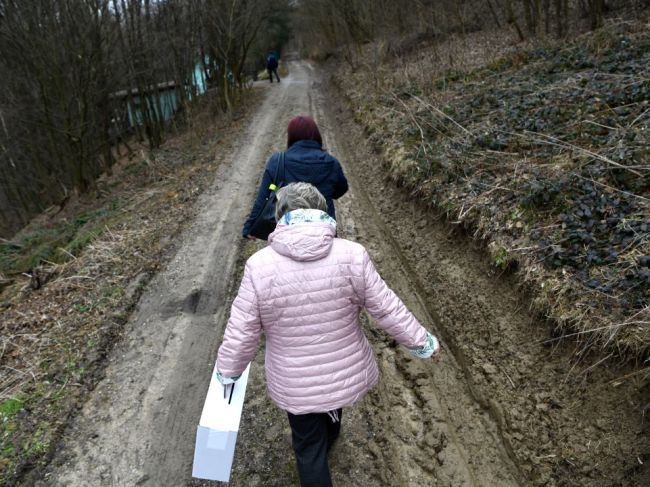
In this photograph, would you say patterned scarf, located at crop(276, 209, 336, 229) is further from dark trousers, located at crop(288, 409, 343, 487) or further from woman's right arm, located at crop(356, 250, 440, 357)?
dark trousers, located at crop(288, 409, 343, 487)

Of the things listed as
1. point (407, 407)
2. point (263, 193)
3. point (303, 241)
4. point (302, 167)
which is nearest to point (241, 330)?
point (303, 241)

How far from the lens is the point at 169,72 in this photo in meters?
19.4

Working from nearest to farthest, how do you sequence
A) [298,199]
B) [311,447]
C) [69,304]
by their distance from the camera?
[298,199] → [311,447] → [69,304]

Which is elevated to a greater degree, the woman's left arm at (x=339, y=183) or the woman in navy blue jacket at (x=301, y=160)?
the woman in navy blue jacket at (x=301, y=160)

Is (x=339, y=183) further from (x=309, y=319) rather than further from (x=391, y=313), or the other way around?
(x=309, y=319)

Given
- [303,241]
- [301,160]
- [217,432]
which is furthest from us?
[301,160]

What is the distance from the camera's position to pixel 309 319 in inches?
91.6

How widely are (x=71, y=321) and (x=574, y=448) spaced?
5.23m

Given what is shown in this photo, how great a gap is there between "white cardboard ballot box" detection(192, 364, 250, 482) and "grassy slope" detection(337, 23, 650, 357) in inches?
105

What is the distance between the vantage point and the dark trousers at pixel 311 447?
2.47 metres

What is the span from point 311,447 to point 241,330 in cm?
82

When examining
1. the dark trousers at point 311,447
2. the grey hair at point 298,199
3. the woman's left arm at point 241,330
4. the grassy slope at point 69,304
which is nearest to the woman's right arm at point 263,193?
the grey hair at point 298,199

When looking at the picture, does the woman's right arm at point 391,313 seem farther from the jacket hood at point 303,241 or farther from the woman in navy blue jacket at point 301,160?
the woman in navy blue jacket at point 301,160

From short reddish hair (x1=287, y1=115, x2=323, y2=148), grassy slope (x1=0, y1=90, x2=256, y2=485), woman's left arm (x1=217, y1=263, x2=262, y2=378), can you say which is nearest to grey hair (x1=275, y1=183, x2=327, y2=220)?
woman's left arm (x1=217, y1=263, x2=262, y2=378)
